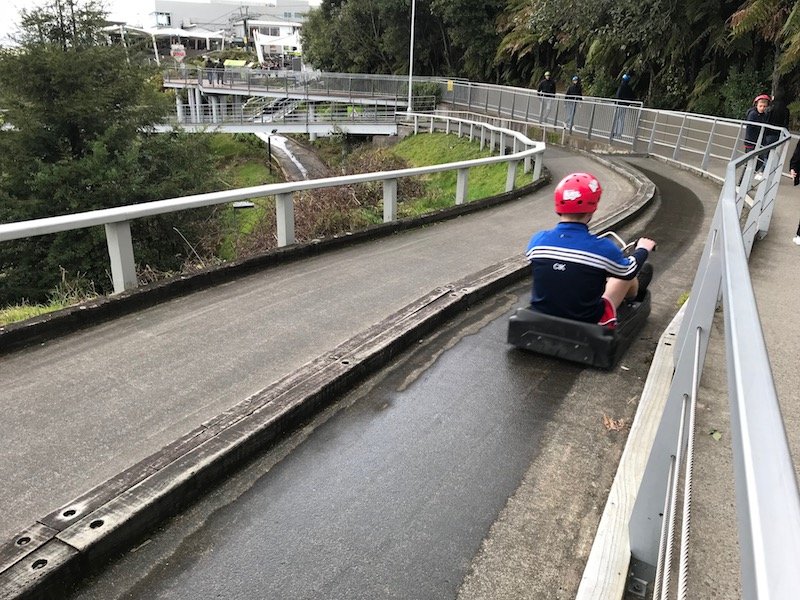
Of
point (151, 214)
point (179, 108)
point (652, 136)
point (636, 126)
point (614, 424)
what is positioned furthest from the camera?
point (179, 108)

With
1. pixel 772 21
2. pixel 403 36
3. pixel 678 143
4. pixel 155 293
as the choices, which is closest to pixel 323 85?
pixel 403 36

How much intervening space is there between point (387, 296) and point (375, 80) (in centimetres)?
3989

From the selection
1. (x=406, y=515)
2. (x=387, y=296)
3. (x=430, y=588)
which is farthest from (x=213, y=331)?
(x=430, y=588)

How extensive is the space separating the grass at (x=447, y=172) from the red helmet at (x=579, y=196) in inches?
274

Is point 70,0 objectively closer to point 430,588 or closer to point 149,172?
point 149,172

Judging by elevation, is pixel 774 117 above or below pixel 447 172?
above

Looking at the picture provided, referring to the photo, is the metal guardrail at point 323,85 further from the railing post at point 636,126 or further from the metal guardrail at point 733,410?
the metal guardrail at point 733,410

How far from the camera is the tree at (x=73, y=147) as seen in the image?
39.9 ft

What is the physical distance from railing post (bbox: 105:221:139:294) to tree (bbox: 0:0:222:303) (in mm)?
6658

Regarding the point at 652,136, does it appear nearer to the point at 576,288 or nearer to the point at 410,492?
the point at 576,288

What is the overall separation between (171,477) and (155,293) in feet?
9.29

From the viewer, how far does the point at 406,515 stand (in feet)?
9.59

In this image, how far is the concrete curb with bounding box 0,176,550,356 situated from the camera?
174 inches

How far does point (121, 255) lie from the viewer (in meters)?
5.12
